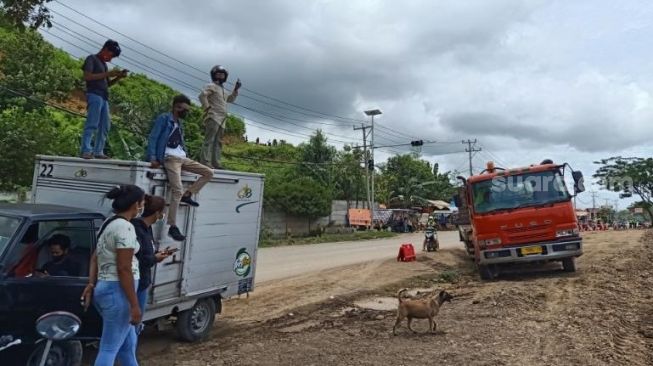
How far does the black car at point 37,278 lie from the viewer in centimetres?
450

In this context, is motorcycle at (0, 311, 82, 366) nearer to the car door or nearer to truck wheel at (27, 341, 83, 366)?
truck wheel at (27, 341, 83, 366)

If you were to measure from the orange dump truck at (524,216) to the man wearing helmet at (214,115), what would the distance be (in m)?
6.71

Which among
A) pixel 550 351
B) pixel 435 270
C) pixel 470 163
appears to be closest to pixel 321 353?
pixel 550 351

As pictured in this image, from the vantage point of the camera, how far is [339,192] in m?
49.7

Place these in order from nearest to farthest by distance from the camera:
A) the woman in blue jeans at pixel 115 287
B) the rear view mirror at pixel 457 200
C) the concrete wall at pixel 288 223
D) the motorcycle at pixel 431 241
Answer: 1. the woman in blue jeans at pixel 115 287
2. the rear view mirror at pixel 457 200
3. the motorcycle at pixel 431 241
4. the concrete wall at pixel 288 223

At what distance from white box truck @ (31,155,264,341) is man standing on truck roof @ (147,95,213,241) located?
0.10 meters

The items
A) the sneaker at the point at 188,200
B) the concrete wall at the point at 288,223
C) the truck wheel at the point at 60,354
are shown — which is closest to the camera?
the truck wheel at the point at 60,354

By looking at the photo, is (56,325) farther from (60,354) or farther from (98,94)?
(98,94)

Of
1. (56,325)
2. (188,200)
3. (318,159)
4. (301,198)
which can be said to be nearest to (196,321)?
(188,200)

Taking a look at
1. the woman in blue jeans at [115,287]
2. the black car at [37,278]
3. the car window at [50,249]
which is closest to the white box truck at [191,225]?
the car window at [50,249]

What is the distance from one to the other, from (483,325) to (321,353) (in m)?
2.47

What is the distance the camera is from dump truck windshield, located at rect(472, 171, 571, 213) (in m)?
12.4

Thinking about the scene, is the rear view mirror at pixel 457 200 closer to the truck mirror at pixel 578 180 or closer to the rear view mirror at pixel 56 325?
the truck mirror at pixel 578 180

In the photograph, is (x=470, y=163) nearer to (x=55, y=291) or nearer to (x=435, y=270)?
(x=435, y=270)
